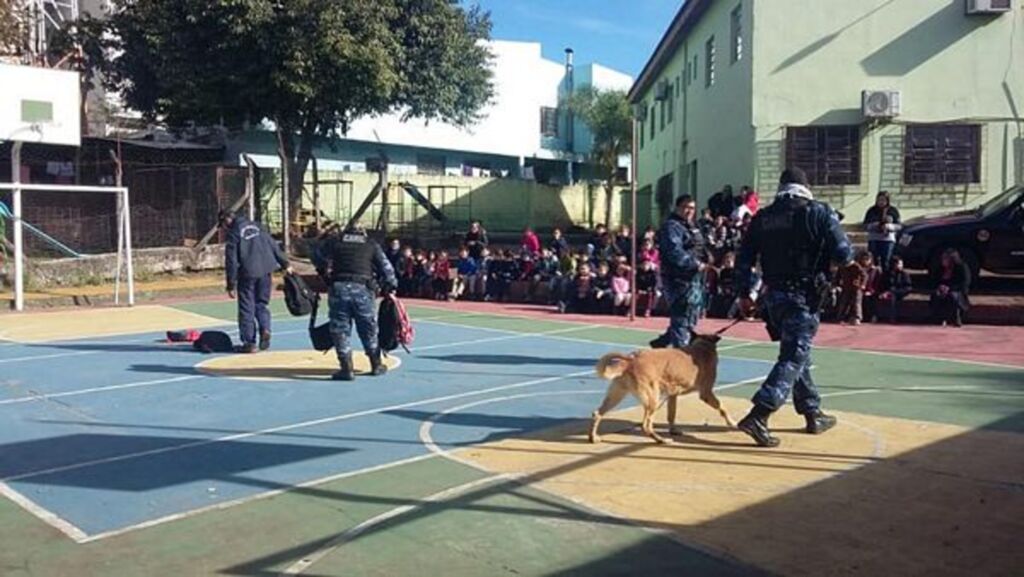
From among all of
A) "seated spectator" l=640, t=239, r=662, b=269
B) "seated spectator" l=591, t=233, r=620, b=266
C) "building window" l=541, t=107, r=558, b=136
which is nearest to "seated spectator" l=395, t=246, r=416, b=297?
"seated spectator" l=591, t=233, r=620, b=266

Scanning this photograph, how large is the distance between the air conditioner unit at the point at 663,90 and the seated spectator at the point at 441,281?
1520 centimetres

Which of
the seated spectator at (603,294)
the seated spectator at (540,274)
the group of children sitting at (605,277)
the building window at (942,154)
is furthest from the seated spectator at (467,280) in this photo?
the building window at (942,154)

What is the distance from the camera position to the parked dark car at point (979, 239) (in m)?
16.1

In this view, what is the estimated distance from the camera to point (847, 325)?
1562cm

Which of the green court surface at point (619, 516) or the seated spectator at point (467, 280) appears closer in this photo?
the green court surface at point (619, 516)

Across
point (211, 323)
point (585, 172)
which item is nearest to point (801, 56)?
point (211, 323)

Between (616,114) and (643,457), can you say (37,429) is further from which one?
(616,114)

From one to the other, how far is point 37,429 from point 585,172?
47400mm

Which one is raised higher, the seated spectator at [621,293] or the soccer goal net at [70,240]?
the soccer goal net at [70,240]

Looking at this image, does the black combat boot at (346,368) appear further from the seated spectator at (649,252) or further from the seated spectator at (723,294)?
the seated spectator at (649,252)

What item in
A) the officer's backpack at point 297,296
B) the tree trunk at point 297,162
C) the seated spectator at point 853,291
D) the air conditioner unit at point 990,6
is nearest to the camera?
the officer's backpack at point 297,296

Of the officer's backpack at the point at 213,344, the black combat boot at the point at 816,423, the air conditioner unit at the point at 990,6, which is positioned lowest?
the black combat boot at the point at 816,423

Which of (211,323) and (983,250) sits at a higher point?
(983,250)

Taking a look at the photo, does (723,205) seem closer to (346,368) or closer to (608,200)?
(346,368)
